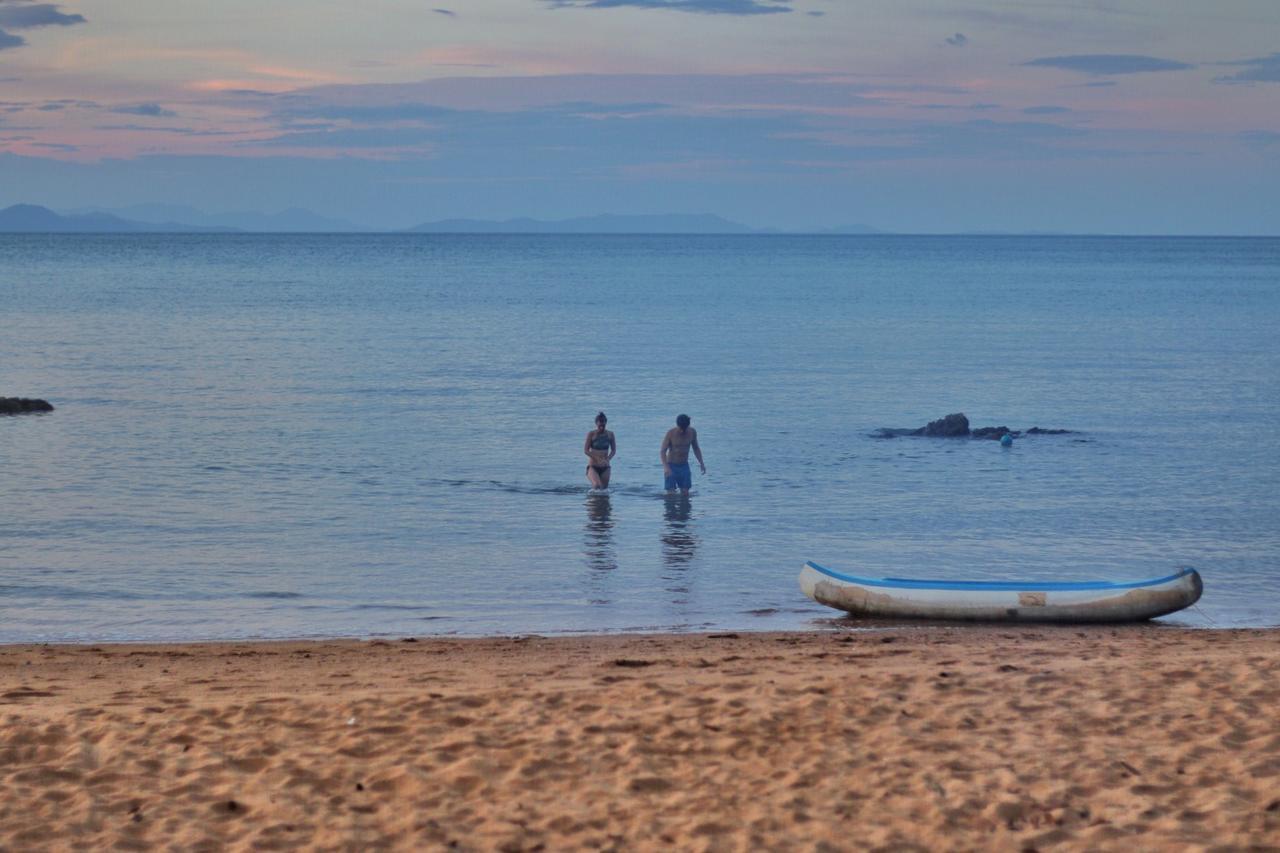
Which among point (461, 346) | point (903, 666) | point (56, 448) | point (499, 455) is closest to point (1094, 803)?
point (903, 666)

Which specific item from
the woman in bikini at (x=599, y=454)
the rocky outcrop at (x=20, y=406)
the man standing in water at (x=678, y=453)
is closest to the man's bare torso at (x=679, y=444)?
the man standing in water at (x=678, y=453)

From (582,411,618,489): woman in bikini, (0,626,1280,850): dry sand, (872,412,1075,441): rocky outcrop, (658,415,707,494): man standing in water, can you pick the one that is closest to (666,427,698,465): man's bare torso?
(658,415,707,494): man standing in water

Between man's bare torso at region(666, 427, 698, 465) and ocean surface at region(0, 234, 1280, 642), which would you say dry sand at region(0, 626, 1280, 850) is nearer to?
ocean surface at region(0, 234, 1280, 642)

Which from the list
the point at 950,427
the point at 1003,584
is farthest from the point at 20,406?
the point at 1003,584

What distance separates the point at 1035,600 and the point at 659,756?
21.2 ft

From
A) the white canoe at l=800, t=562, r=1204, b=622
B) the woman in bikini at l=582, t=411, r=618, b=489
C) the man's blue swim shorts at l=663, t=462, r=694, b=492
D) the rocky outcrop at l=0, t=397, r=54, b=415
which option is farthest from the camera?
the rocky outcrop at l=0, t=397, r=54, b=415

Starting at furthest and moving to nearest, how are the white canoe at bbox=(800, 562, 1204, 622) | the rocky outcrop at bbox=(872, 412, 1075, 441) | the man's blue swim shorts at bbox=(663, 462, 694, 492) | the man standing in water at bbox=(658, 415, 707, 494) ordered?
1. the rocky outcrop at bbox=(872, 412, 1075, 441)
2. the man's blue swim shorts at bbox=(663, 462, 694, 492)
3. the man standing in water at bbox=(658, 415, 707, 494)
4. the white canoe at bbox=(800, 562, 1204, 622)

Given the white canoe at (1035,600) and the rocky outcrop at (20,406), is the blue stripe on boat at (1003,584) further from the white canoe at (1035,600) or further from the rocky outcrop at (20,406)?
the rocky outcrop at (20,406)

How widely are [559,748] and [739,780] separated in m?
1.18

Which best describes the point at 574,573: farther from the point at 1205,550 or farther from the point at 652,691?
the point at 1205,550

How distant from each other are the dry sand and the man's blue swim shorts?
980cm

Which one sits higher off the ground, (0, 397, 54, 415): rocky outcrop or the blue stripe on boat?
(0, 397, 54, 415): rocky outcrop

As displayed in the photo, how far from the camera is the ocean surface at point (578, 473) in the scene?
15094mm

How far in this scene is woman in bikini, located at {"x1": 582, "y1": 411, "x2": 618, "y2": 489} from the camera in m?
21.2
